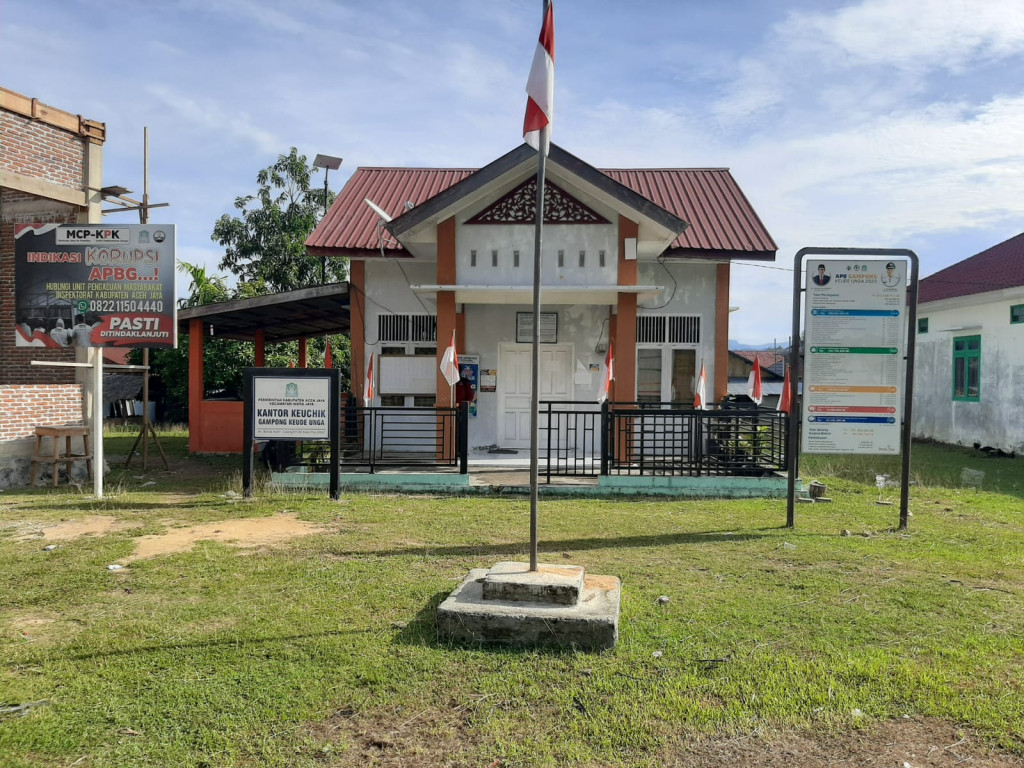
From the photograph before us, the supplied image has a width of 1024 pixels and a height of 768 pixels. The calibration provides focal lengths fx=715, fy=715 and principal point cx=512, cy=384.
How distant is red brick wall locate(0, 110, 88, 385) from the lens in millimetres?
11227

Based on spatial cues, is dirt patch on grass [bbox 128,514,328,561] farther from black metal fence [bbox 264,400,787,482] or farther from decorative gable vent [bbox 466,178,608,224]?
decorative gable vent [bbox 466,178,608,224]

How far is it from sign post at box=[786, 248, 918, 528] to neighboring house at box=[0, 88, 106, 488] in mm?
10406

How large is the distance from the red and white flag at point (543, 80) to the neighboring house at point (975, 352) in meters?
15.2

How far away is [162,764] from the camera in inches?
121

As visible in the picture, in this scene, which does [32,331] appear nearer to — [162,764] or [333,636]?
[333,636]

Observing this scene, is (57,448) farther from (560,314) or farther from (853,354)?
(853,354)

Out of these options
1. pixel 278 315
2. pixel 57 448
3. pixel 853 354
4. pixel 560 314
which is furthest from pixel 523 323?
pixel 57 448

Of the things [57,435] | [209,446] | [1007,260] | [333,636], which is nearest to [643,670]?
[333,636]

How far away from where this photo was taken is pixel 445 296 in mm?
11570

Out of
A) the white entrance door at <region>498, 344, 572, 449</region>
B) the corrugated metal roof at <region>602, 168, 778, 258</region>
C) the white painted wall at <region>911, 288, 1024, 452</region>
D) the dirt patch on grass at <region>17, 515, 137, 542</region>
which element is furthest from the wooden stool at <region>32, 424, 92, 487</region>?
the white painted wall at <region>911, 288, 1024, 452</region>

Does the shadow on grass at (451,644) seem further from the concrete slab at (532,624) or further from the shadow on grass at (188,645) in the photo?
the shadow on grass at (188,645)

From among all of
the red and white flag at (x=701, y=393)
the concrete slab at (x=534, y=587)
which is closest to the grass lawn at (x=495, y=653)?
the concrete slab at (x=534, y=587)

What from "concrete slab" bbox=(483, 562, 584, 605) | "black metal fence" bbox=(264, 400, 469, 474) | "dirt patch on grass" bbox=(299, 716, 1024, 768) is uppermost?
"black metal fence" bbox=(264, 400, 469, 474)

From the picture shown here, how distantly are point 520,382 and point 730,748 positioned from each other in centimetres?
1007
